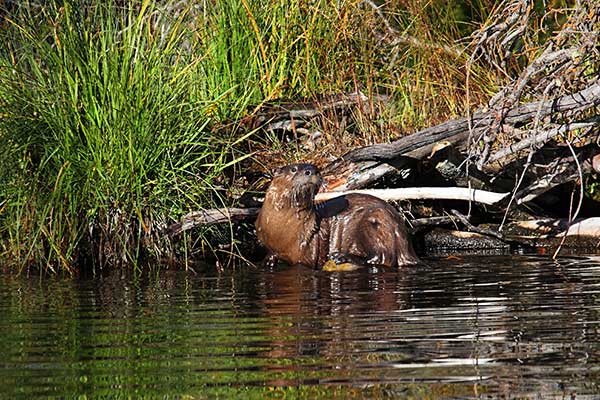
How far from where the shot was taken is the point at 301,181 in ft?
23.6

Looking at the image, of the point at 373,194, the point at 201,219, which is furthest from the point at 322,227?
the point at 201,219

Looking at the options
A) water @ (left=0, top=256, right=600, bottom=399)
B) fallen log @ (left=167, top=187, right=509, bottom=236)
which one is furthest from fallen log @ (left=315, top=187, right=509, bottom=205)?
water @ (left=0, top=256, right=600, bottom=399)

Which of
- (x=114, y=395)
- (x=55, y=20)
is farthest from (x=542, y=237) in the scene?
(x=114, y=395)

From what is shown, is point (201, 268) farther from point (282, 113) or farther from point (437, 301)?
point (437, 301)

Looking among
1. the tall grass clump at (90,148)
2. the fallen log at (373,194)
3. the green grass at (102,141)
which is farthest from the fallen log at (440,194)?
the tall grass clump at (90,148)

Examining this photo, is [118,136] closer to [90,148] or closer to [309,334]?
[90,148]

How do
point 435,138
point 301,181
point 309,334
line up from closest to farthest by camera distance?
point 309,334 → point 301,181 → point 435,138

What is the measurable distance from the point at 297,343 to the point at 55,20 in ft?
12.1

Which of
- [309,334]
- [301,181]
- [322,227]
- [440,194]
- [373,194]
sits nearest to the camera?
[309,334]

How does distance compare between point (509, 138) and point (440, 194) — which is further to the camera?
point (440, 194)

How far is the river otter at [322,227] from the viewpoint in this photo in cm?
726

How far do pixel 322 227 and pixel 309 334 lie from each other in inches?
115

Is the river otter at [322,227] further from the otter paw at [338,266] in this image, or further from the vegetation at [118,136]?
the vegetation at [118,136]

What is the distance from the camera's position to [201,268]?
733 centimetres
